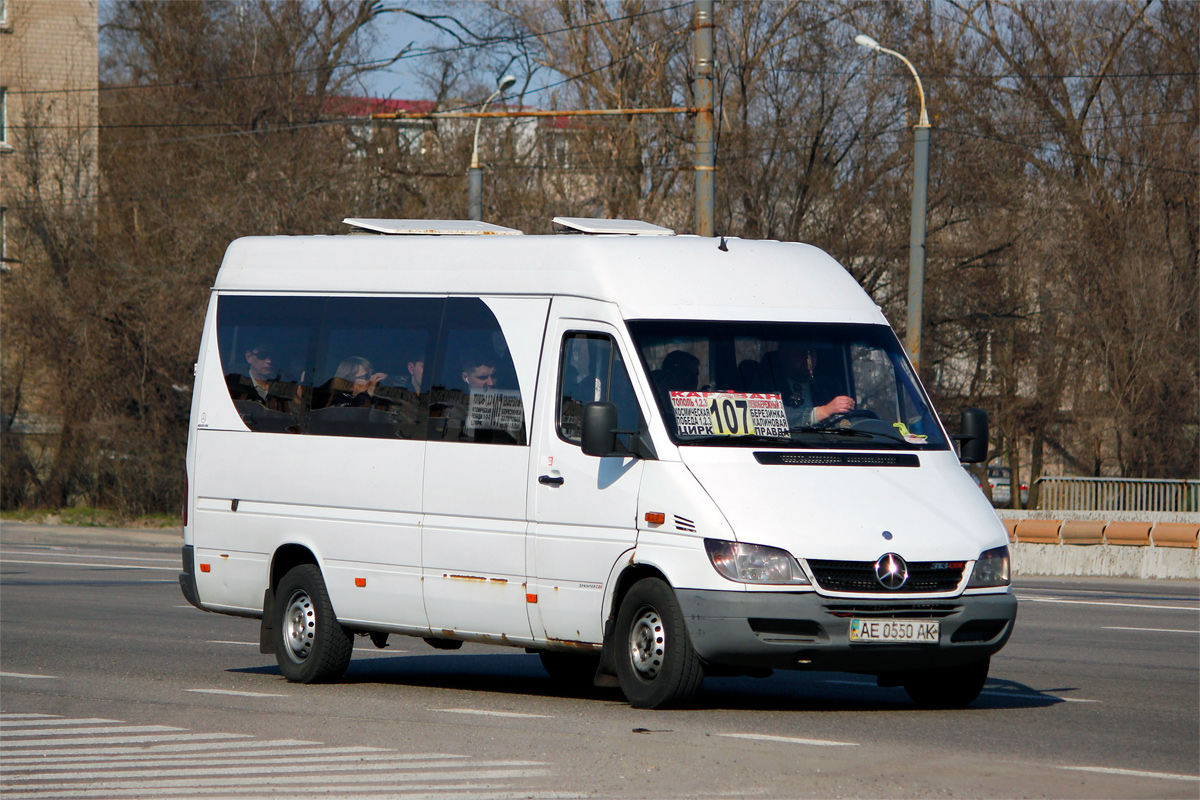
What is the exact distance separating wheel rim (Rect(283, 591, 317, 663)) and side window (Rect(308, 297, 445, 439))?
1.12m

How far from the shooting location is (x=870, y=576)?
923cm

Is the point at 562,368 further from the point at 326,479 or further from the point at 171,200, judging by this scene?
the point at 171,200

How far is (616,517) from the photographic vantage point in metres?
9.84

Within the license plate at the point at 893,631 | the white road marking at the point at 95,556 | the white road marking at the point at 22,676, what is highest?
the license plate at the point at 893,631

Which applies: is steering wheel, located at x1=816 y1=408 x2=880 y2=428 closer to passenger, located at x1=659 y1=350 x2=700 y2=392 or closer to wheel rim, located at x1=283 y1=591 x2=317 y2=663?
passenger, located at x1=659 y1=350 x2=700 y2=392

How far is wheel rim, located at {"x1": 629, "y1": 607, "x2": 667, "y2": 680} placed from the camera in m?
9.57

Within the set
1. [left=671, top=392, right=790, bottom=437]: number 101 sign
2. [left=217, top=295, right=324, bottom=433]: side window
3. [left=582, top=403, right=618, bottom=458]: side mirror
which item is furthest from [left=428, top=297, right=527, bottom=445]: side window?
[left=217, top=295, right=324, bottom=433]: side window

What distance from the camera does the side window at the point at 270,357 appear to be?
1199 centimetres

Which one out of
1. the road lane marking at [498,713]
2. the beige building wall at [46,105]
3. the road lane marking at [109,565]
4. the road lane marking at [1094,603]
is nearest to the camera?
the road lane marking at [498,713]

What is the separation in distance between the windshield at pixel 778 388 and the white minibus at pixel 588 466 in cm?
2

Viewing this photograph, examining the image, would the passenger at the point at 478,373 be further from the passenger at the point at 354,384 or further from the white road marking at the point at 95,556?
the white road marking at the point at 95,556

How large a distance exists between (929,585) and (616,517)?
1728mm

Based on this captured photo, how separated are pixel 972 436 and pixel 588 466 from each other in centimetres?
236

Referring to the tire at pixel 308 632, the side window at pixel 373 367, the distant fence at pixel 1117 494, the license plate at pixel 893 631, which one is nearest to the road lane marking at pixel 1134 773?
the license plate at pixel 893 631
